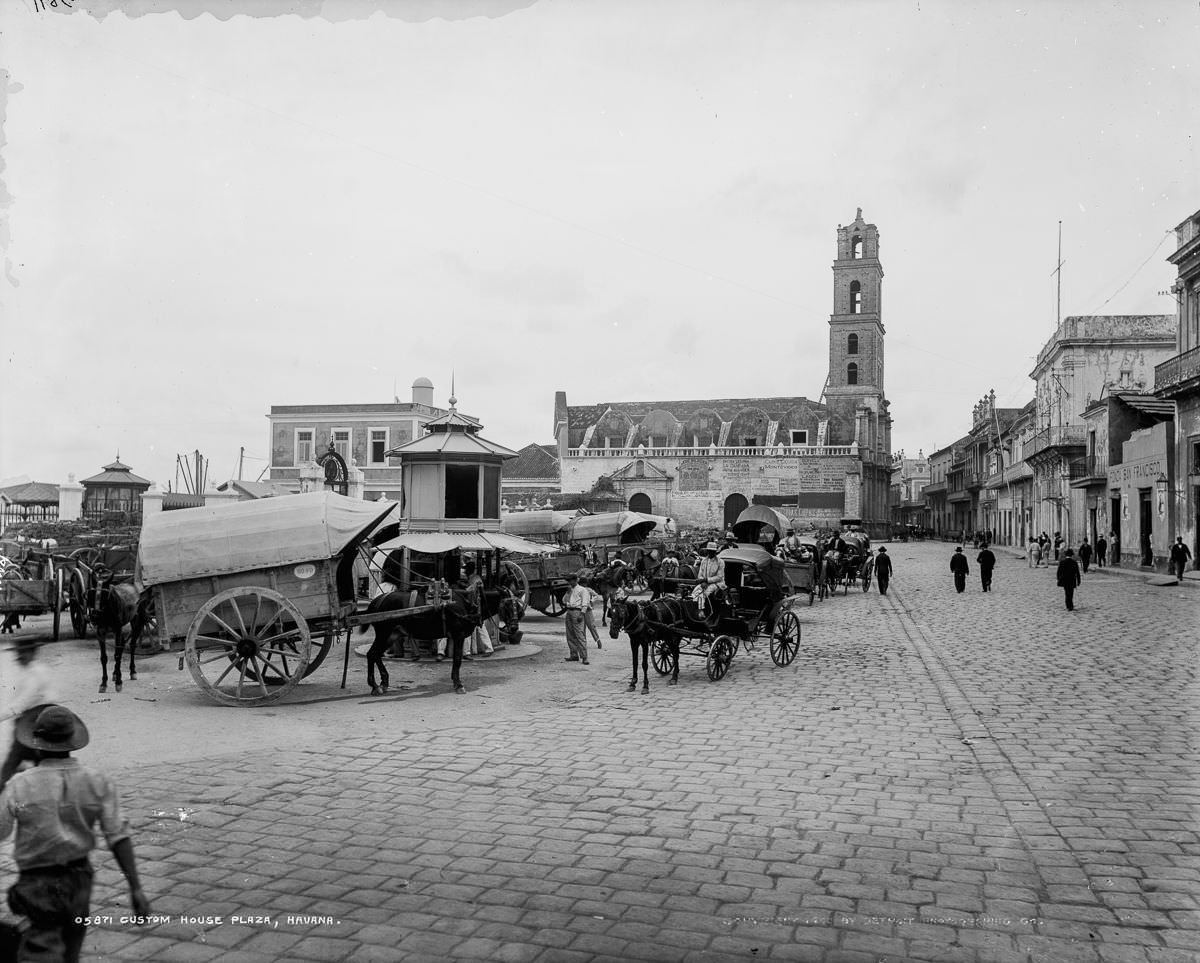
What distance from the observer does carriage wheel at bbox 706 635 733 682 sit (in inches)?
452

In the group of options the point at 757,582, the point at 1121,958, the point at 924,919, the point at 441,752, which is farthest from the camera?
the point at 757,582

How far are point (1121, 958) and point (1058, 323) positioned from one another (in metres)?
49.8

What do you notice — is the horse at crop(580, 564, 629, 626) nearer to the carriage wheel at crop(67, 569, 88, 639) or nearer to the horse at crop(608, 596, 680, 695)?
the horse at crop(608, 596, 680, 695)

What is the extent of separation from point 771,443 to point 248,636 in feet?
195

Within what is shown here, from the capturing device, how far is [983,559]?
25.2 metres

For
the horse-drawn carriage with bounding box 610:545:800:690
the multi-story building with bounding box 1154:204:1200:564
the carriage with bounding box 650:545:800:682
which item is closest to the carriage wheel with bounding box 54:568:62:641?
the horse-drawn carriage with bounding box 610:545:800:690

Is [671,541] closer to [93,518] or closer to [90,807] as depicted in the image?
[93,518]

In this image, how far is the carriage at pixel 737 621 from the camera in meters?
11.5

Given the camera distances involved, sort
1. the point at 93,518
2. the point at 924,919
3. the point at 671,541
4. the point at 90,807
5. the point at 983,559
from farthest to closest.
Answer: the point at 671,541 → the point at 93,518 → the point at 983,559 → the point at 924,919 → the point at 90,807

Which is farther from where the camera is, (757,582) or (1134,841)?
A: (757,582)

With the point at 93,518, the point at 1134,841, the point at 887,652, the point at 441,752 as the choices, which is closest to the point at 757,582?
the point at 887,652

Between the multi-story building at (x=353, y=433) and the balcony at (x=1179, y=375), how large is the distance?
30.3 m

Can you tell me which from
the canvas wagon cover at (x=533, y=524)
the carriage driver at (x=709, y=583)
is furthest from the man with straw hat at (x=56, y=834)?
the canvas wagon cover at (x=533, y=524)

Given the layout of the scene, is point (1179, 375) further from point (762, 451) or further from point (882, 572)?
point (762, 451)
